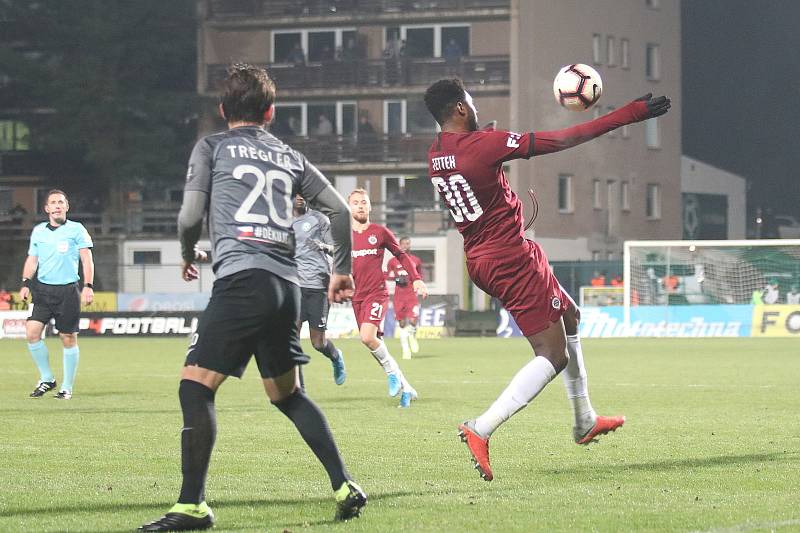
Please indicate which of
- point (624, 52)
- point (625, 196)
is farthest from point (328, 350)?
point (625, 196)

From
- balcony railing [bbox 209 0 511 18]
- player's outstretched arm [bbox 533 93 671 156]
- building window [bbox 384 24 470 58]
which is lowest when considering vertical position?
player's outstretched arm [bbox 533 93 671 156]

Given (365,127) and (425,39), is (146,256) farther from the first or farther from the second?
(425,39)

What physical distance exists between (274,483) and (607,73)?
52.6m

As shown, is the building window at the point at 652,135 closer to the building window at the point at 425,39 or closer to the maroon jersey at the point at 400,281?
the building window at the point at 425,39

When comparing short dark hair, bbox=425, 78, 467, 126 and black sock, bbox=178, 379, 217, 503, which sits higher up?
short dark hair, bbox=425, 78, 467, 126

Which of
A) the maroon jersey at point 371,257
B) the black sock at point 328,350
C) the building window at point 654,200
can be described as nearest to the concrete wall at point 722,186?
the building window at point 654,200

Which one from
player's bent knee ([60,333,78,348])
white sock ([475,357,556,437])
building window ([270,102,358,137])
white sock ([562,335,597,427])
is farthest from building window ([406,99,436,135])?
white sock ([475,357,556,437])

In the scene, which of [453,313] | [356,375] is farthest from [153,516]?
[453,313]

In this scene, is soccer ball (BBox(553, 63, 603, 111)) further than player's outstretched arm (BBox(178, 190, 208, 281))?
Yes

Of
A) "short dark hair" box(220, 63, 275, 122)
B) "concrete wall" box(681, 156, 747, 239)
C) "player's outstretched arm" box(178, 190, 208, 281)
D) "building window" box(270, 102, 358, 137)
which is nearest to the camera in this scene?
"player's outstretched arm" box(178, 190, 208, 281)

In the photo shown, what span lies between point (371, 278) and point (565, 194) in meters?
44.0

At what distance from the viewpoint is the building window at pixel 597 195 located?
60188 mm

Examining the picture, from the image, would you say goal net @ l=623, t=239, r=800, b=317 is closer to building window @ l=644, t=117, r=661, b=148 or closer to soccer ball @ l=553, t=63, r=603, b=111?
building window @ l=644, t=117, r=661, b=148

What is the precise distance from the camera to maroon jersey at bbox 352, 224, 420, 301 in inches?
627
